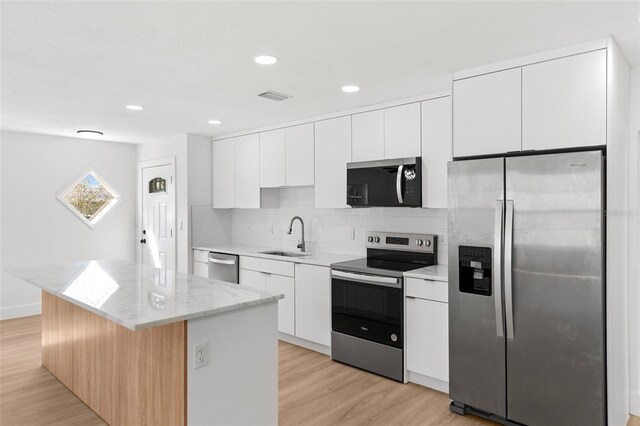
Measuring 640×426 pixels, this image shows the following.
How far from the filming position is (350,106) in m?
4.02

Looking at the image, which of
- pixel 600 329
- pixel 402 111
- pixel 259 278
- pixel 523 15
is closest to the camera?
pixel 523 15

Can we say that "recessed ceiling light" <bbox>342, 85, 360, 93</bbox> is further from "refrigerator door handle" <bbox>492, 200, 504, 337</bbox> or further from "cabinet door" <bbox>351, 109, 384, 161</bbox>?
"refrigerator door handle" <bbox>492, 200, 504, 337</bbox>

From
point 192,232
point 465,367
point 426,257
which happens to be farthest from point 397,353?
point 192,232

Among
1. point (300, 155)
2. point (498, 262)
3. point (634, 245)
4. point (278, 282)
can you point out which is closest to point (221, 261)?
point (278, 282)

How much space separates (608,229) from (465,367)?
125cm

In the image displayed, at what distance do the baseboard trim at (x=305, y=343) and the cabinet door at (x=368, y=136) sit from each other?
1.86m

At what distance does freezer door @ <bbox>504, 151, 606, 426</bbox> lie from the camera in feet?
7.82

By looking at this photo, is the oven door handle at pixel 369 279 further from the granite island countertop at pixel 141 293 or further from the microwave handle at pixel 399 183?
the granite island countertop at pixel 141 293

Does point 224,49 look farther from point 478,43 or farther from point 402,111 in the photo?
point 402,111

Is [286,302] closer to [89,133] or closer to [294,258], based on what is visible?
[294,258]

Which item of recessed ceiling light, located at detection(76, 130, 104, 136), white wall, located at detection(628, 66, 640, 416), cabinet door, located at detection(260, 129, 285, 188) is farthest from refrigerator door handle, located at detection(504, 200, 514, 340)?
recessed ceiling light, located at detection(76, 130, 104, 136)

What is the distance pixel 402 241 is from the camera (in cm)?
404

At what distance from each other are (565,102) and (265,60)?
6.09 feet

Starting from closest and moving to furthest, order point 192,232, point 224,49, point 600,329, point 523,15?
point 523,15 → point 600,329 → point 224,49 → point 192,232
